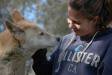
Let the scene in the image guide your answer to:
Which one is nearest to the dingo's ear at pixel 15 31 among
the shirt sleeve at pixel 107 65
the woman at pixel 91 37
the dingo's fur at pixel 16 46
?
the dingo's fur at pixel 16 46

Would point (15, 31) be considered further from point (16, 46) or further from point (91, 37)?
point (91, 37)

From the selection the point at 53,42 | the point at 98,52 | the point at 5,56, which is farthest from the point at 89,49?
the point at 53,42

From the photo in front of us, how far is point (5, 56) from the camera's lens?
470 centimetres

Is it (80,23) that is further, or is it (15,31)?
(15,31)

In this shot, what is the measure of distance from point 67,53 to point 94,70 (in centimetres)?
32

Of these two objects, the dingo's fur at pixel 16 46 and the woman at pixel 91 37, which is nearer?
the woman at pixel 91 37

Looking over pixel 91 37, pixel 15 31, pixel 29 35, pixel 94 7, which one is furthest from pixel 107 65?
pixel 29 35

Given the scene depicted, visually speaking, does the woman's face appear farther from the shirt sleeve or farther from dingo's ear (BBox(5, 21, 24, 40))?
dingo's ear (BBox(5, 21, 24, 40))

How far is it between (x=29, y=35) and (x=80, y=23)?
109 inches

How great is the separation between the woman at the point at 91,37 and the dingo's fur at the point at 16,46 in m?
1.95

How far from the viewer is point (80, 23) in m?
2.70

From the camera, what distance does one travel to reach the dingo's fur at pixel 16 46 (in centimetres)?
470

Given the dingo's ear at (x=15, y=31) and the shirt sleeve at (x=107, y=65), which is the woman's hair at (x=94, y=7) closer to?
the shirt sleeve at (x=107, y=65)

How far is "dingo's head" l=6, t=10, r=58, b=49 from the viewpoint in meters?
4.96
